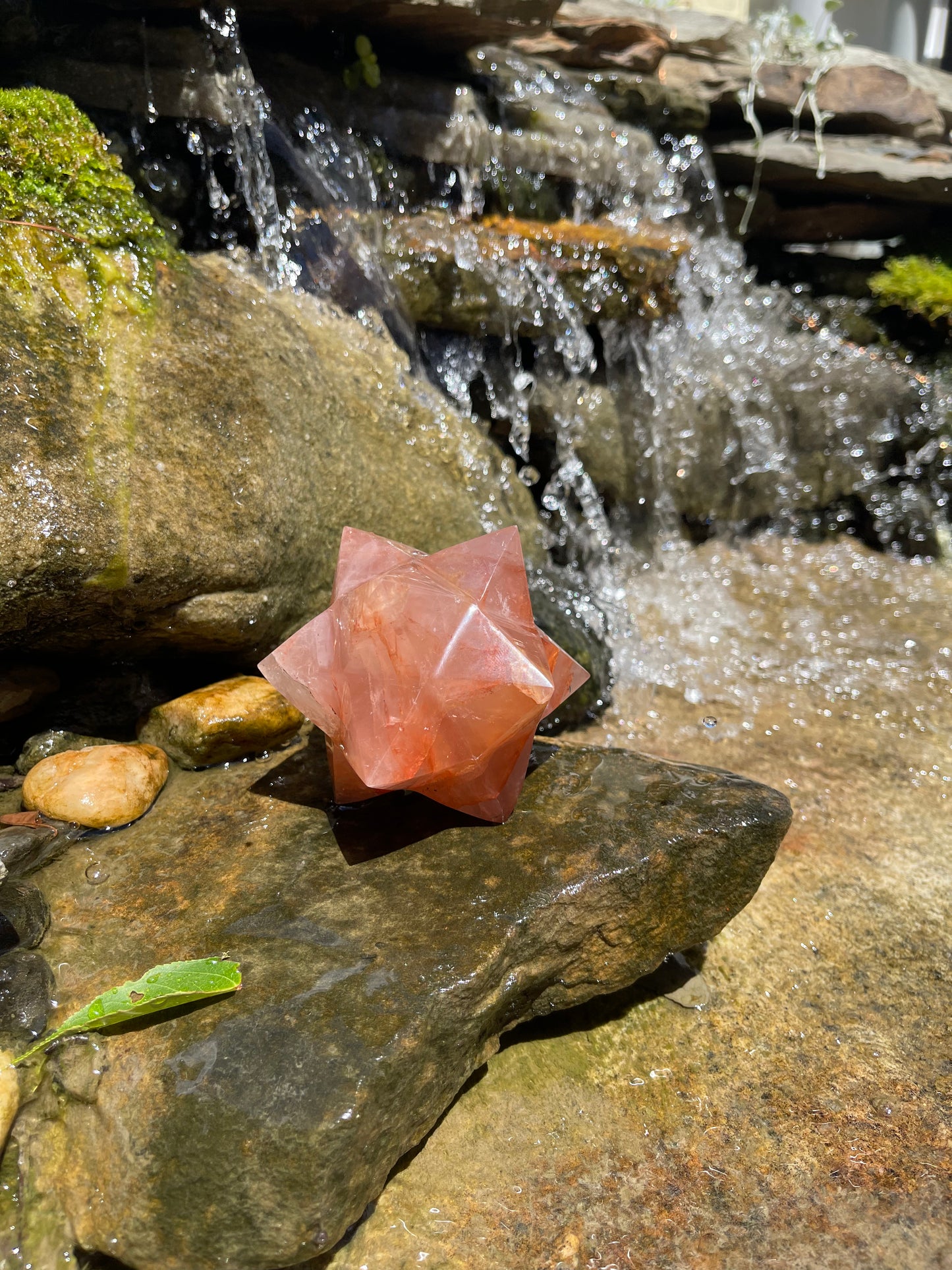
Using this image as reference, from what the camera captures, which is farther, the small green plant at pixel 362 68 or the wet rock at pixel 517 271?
the small green plant at pixel 362 68

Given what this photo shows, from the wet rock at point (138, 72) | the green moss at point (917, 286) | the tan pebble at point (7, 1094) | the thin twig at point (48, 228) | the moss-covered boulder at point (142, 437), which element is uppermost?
the wet rock at point (138, 72)

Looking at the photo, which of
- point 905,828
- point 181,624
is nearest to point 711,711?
point 905,828

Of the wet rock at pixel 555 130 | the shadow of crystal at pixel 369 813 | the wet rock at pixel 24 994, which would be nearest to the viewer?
the wet rock at pixel 24 994

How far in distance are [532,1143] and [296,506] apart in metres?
2.11

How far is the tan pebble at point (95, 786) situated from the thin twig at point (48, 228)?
5.55 feet

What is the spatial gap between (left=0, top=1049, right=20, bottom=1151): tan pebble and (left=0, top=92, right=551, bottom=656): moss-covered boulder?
1.13 m

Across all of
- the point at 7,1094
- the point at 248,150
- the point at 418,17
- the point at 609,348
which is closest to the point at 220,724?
the point at 7,1094

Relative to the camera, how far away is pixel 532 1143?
1.96m

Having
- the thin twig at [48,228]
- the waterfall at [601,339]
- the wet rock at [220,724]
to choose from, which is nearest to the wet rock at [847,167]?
the waterfall at [601,339]

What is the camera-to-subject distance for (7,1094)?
1.76 metres

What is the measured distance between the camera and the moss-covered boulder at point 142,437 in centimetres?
248

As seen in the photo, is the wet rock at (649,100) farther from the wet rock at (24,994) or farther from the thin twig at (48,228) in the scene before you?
the wet rock at (24,994)

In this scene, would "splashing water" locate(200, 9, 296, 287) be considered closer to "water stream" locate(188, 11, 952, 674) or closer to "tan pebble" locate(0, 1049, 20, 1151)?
"water stream" locate(188, 11, 952, 674)

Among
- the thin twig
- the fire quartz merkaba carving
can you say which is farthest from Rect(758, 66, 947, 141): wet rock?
the fire quartz merkaba carving
